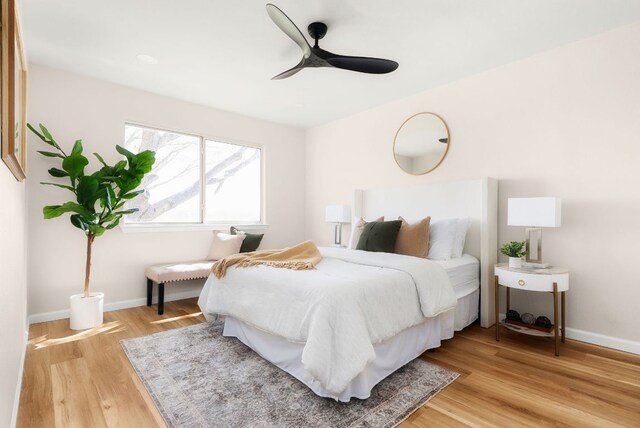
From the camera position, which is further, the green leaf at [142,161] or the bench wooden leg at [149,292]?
the bench wooden leg at [149,292]

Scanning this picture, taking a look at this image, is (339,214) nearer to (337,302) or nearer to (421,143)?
(421,143)

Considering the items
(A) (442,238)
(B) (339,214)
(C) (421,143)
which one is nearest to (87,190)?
(B) (339,214)

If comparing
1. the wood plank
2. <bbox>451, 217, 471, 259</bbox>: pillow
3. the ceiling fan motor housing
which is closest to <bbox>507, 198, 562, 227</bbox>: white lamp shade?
<bbox>451, 217, 471, 259</bbox>: pillow

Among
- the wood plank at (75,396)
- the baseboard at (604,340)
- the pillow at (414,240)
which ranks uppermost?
the pillow at (414,240)

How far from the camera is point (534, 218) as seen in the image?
2.56 meters

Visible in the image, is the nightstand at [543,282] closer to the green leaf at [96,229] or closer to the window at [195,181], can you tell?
the window at [195,181]

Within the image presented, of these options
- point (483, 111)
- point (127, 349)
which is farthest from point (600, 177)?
point (127, 349)

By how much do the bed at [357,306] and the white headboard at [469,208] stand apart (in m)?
0.01

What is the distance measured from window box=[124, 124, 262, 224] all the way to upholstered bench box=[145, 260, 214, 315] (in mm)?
737

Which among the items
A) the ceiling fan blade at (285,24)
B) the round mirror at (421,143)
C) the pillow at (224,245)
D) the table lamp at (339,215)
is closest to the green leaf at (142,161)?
the pillow at (224,245)

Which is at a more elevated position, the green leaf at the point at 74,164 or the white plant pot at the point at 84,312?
the green leaf at the point at 74,164

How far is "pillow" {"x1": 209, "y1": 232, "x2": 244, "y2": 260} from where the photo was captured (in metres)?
4.16

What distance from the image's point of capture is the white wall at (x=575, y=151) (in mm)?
2531

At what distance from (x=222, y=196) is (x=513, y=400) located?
4.02m
